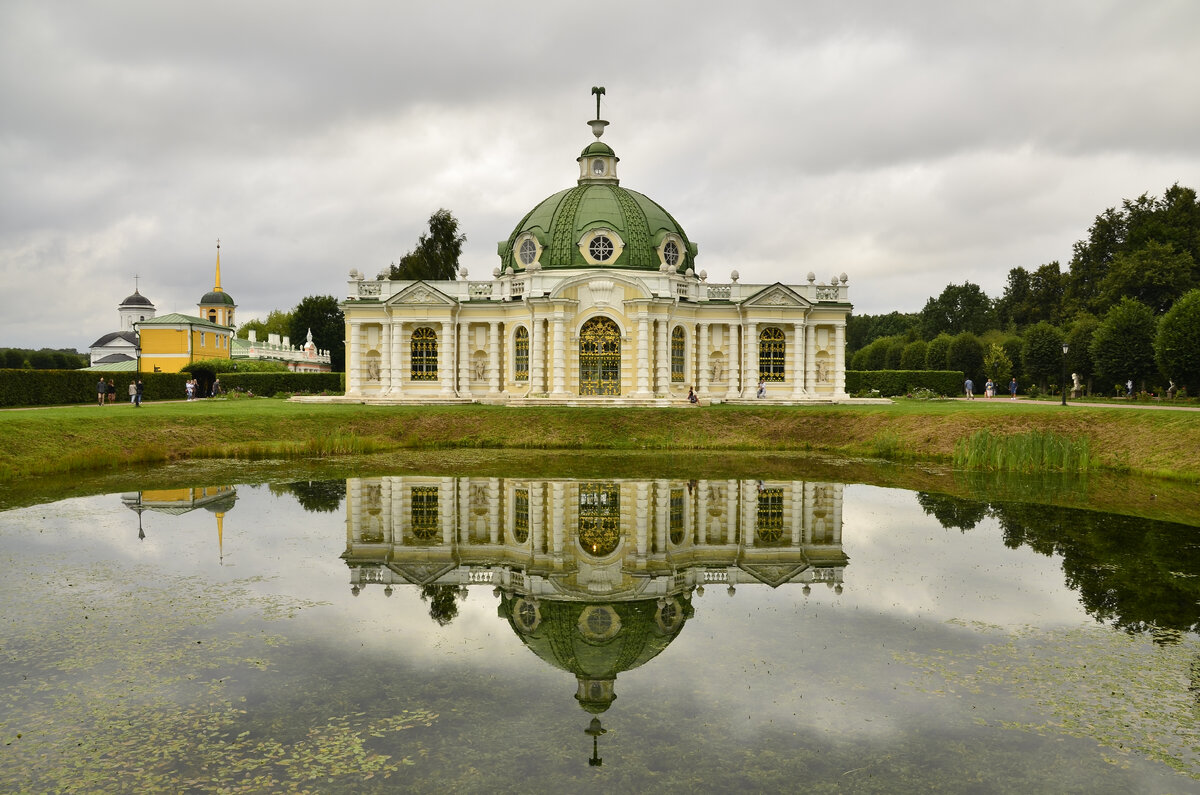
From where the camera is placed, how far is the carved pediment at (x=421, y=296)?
45.3 meters

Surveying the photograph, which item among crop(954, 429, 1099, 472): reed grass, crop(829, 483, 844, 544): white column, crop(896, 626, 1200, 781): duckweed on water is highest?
crop(954, 429, 1099, 472): reed grass

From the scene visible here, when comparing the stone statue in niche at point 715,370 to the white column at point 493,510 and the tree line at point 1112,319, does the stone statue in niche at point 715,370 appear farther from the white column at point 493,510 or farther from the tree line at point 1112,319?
the white column at point 493,510

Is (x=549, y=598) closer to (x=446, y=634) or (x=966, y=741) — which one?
(x=446, y=634)

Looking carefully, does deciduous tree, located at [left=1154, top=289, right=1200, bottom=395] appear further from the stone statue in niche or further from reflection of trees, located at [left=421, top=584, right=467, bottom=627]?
reflection of trees, located at [left=421, top=584, right=467, bottom=627]

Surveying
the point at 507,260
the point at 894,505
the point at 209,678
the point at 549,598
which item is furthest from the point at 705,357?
the point at 209,678

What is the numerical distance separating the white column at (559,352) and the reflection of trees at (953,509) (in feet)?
76.4

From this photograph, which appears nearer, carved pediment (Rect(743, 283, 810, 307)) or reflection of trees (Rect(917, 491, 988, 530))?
reflection of trees (Rect(917, 491, 988, 530))

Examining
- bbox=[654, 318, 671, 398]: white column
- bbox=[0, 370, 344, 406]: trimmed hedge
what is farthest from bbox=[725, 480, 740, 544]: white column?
bbox=[0, 370, 344, 406]: trimmed hedge

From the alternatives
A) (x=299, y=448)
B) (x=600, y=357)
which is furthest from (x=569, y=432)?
(x=299, y=448)

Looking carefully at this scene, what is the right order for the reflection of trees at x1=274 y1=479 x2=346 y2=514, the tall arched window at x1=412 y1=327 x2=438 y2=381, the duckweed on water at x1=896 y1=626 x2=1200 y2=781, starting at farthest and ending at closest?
the tall arched window at x1=412 y1=327 x2=438 y2=381 < the reflection of trees at x1=274 y1=479 x2=346 y2=514 < the duckweed on water at x1=896 y1=626 x2=1200 y2=781

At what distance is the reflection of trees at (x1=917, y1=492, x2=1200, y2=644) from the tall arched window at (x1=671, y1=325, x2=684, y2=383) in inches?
973

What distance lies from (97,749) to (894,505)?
17321 millimetres

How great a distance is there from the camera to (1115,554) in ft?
48.3

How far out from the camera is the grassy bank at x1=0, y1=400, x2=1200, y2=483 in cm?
2569
